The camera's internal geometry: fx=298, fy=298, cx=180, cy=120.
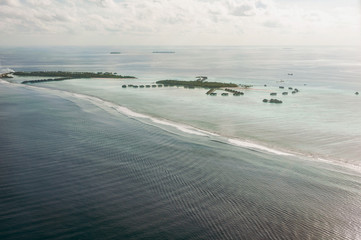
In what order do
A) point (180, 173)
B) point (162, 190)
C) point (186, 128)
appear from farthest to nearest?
1. point (186, 128)
2. point (180, 173)
3. point (162, 190)

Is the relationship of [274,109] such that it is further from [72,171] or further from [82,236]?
[82,236]

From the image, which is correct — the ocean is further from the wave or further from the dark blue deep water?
the wave

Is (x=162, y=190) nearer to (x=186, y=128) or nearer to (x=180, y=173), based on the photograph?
(x=180, y=173)

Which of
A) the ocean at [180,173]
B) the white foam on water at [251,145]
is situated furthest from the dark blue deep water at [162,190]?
the white foam on water at [251,145]

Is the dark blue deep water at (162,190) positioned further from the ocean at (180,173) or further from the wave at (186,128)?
the wave at (186,128)

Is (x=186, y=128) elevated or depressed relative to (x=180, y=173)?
elevated

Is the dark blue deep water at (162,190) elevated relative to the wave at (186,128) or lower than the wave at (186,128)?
lower

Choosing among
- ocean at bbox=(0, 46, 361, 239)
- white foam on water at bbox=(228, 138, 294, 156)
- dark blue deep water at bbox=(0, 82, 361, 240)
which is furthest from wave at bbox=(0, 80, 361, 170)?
dark blue deep water at bbox=(0, 82, 361, 240)

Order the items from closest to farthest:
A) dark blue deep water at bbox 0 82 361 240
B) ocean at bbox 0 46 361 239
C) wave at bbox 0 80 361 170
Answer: dark blue deep water at bbox 0 82 361 240, ocean at bbox 0 46 361 239, wave at bbox 0 80 361 170

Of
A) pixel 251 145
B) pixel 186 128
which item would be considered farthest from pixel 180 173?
pixel 186 128
